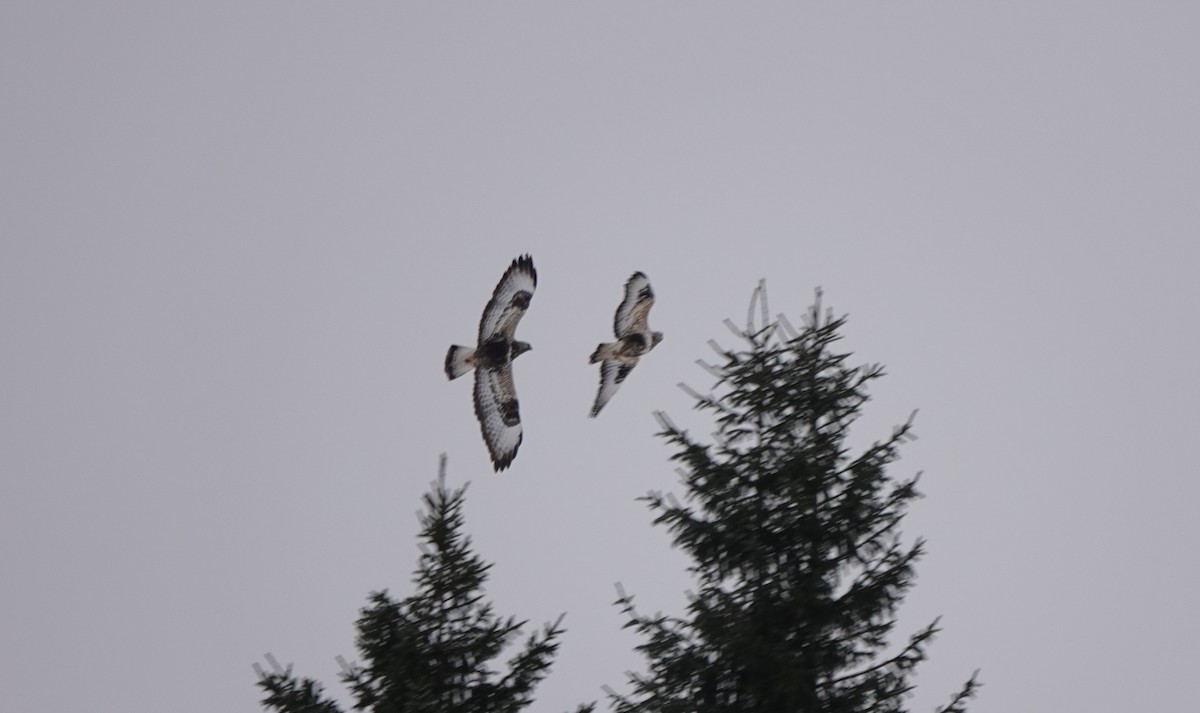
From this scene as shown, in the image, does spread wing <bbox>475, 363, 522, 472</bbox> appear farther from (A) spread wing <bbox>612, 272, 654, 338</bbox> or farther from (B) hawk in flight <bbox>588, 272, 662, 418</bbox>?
(A) spread wing <bbox>612, 272, 654, 338</bbox>

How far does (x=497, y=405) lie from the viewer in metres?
21.6

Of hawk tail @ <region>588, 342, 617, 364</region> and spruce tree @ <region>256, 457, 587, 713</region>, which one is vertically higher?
hawk tail @ <region>588, 342, 617, 364</region>

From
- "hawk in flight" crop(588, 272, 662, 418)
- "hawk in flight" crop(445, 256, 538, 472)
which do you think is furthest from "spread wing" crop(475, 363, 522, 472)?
"hawk in flight" crop(588, 272, 662, 418)

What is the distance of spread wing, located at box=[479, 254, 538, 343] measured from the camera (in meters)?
21.4

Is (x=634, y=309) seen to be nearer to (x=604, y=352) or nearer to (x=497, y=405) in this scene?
(x=604, y=352)

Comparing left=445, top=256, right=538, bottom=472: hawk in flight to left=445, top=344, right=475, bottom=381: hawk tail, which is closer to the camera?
left=445, top=344, right=475, bottom=381: hawk tail

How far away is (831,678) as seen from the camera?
8023 mm

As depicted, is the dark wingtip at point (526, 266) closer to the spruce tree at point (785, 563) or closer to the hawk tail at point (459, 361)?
the hawk tail at point (459, 361)

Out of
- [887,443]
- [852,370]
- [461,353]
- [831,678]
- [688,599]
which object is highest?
[461,353]

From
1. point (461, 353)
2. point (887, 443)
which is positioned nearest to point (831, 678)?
point (887, 443)

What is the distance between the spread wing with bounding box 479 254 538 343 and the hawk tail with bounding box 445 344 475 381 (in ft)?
1.04

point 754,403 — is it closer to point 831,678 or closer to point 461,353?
point 831,678

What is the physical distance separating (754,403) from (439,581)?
101 inches

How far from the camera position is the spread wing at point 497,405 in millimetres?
21250
